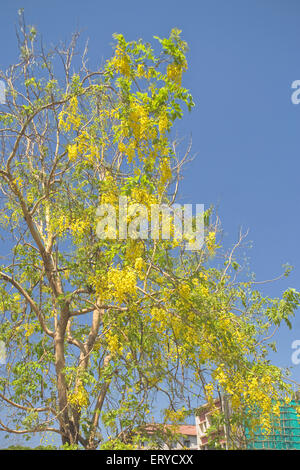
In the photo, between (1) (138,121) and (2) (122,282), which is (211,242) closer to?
(2) (122,282)

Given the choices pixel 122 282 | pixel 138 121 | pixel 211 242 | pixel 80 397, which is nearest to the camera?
pixel 122 282

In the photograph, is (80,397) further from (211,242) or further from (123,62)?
(123,62)

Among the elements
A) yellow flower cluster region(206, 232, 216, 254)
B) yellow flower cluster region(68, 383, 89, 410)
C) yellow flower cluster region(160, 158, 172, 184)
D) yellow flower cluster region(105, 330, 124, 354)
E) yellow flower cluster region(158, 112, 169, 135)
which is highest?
yellow flower cluster region(158, 112, 169, 135)

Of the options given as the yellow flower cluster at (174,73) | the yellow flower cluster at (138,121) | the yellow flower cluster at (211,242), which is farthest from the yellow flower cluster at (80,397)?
the yellow flower cluster at (174,73)

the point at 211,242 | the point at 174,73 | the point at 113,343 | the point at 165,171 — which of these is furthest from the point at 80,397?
the point at 174,73

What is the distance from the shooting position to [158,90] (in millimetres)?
4805

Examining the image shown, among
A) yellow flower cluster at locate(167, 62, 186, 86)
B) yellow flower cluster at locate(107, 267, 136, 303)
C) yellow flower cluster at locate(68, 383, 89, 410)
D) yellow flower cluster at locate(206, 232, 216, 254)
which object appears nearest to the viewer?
yellow flower cluster at locate(107, 267, 136, 303)

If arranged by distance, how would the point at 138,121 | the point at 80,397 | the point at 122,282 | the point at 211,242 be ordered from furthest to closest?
the point at 211,242, the point at 138,121, the point at 80,397, the point at 122,282

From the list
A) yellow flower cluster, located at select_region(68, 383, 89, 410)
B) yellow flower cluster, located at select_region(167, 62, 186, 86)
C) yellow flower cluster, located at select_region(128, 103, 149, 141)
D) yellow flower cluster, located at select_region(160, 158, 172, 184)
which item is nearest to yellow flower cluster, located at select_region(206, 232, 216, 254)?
yellow flower cluster, located at select_region(160, 158, 172, 184)

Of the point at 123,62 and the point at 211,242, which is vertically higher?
the point at 123,62

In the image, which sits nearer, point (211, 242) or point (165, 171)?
point (165, 171)

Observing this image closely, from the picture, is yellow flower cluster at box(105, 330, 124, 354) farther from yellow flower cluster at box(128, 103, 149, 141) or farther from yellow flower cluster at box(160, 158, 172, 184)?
yellow flower cluster at box(128, 103, 149, 141)

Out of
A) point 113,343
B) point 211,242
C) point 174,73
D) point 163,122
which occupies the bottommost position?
point 113,343

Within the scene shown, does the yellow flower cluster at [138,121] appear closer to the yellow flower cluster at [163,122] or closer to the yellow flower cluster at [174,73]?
the yellow flower cluster at [163,122]
